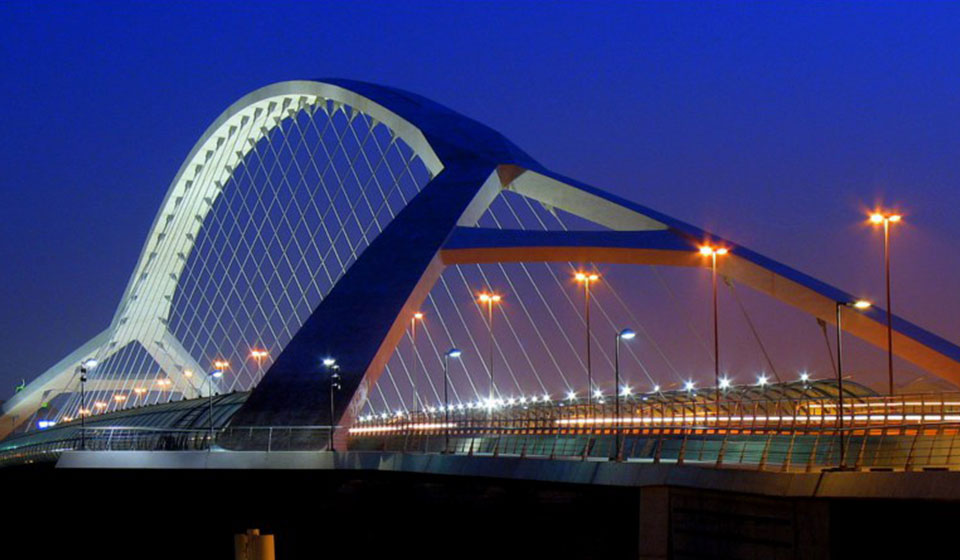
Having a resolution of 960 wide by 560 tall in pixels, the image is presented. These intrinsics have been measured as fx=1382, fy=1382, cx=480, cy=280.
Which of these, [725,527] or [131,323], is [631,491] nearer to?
[725,527]

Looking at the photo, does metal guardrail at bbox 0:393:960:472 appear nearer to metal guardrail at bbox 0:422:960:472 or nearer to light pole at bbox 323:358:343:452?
metal guardrail at bbox 0:422:960:472

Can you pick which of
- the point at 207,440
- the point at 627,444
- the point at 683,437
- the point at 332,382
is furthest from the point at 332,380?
the point at 683,437

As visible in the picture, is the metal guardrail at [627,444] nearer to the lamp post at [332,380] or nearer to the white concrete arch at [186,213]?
the lamp post at [332,380]

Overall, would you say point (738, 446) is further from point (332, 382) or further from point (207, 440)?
point (207, 440)

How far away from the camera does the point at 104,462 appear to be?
40.7 metres

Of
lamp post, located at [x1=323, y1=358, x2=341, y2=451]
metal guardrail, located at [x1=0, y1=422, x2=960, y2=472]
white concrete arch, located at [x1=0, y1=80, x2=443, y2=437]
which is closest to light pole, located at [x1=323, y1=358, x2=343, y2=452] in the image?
lamp post, located at [x1=323, y1=358, x2=341, y2=451]

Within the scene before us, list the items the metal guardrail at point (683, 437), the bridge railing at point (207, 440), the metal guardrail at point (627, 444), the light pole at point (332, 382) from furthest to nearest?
the bridge railing at point (207, 440) < the light pole at point (332, 382) < the metal guardrail at point (683, 437) < the metal guardrail at point (627, 444)

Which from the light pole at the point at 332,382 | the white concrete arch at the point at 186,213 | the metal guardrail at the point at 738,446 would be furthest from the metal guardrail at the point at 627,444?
the white concrete arch at the point at 186,213

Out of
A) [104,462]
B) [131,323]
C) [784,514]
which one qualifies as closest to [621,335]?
[784,514]

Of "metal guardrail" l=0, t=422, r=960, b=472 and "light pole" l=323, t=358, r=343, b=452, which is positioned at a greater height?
"light pole" l=323, t=358, r=343, b=452

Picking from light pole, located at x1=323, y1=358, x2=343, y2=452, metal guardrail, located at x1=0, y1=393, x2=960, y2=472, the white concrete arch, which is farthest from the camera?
the white concrete arch

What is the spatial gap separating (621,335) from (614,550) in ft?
24.5

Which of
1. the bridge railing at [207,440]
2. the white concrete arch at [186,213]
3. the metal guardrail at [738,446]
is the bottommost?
the metal guardrail at [738,446]

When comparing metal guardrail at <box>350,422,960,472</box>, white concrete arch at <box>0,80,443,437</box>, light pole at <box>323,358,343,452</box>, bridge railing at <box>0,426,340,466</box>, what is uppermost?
white concrete arch at <box>0,80,443,437</box>
